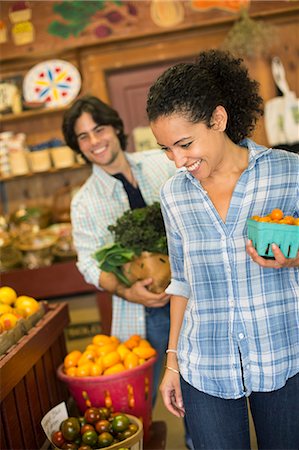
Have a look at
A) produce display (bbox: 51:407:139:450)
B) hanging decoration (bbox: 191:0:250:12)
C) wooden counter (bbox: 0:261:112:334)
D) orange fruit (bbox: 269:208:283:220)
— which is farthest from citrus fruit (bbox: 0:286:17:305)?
hanging decoration (bbox: 191:0:250:12)

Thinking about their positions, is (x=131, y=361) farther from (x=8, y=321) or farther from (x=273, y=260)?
(x=273, y=260)

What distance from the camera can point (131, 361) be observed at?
2568mm

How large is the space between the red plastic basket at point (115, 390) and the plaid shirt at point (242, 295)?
742mm

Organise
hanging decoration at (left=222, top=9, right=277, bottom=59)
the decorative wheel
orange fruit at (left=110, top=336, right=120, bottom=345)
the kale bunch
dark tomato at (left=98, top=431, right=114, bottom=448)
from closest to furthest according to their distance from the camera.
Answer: dark tomato at (left=98, top=431, right=114, bottom=448) < the kale bunch < orange fruit at (left=110, top=336, right=120, bottom=345) < hanging decoration at (left=222, top=9, right=277, bottom=59) < the decorative wheel

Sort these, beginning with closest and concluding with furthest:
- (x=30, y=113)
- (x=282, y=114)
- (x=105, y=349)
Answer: (x=105, y=349), (x=282, y=114), (x=30, y=113)

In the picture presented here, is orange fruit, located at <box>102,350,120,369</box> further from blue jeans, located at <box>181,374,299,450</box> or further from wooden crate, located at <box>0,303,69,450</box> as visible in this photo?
blue jeans, located at <box>181,374,299,450</box>

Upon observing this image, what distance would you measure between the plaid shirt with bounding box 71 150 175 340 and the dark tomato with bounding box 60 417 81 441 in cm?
62

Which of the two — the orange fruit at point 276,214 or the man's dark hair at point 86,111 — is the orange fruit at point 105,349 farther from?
the orange fruit at point 276,214

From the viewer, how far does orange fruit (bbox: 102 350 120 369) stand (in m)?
2.57

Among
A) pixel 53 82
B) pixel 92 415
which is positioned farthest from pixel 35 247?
pixel 92 415

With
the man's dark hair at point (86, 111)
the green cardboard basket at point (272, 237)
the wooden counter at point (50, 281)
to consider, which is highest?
the man's dark hair at point (86, 111)

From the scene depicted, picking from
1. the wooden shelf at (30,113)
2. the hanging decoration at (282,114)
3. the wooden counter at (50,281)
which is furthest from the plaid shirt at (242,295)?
the wooden shelf at (30,113)

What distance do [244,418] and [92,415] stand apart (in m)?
0.76

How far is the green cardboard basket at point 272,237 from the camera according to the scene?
1663 mm
